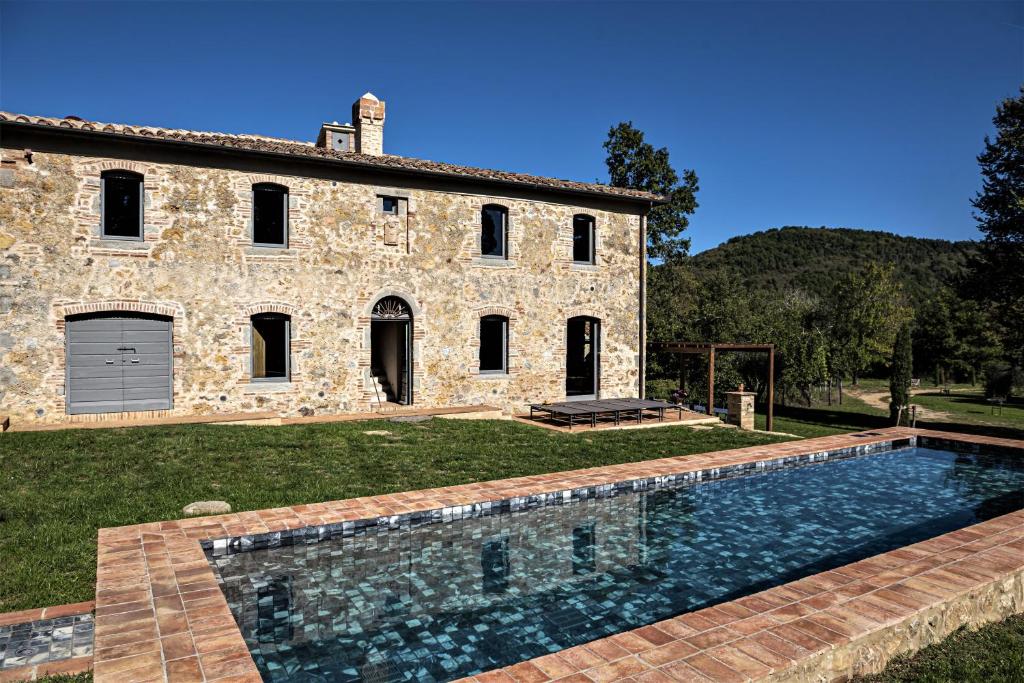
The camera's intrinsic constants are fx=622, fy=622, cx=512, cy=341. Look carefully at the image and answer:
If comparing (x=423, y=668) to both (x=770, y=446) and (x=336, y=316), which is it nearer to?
(x=770, y=446)

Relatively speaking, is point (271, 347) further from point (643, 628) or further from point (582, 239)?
point (643, 628)

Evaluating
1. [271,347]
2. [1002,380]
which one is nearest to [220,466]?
[271,347]

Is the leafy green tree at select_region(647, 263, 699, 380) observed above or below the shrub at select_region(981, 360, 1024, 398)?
above

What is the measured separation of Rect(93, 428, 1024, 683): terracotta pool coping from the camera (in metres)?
3.39

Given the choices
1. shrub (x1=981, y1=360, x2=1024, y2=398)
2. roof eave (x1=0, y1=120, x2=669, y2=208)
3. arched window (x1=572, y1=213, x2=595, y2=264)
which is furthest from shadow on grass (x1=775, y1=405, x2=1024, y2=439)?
roof eave (x1=0, y1=120, x2=669, y2=208)

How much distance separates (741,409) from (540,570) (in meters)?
10.0

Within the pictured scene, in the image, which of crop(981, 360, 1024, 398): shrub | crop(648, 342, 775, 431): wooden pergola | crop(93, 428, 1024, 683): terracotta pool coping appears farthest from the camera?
crop(981, 360, 1024, 398): shrub

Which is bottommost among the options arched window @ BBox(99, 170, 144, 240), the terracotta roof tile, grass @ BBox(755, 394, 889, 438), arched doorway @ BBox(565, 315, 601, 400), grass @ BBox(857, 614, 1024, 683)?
grass @ BBox(755, 394, 889, 438)

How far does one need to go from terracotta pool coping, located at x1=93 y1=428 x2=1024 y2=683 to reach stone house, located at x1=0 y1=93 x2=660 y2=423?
23.3 feet

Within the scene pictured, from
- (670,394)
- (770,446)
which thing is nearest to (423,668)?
(770,446)

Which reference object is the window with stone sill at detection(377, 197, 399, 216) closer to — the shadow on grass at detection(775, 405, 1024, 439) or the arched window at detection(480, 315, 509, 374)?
the arched window at detection(480, 315, 509, 374)

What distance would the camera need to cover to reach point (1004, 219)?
18391 mm

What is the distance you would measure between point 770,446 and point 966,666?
7.48 meters

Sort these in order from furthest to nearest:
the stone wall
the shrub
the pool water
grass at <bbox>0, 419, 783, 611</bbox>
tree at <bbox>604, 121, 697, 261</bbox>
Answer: the shrub < tree at <bbox>604, 121, 697, 261</bbox> < the stone wall < grass at <bbox>0, 419, 783, 611</bbox> < the pool water
